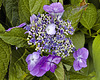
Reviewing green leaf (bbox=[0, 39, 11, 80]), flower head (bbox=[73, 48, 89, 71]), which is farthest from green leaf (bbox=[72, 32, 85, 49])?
green leaf (bbox=[0, 39, 11, 80])

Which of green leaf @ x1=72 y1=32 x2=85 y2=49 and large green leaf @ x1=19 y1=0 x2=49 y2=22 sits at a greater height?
large green leaf @ x1=19 y1=0 x2=49 y2=22

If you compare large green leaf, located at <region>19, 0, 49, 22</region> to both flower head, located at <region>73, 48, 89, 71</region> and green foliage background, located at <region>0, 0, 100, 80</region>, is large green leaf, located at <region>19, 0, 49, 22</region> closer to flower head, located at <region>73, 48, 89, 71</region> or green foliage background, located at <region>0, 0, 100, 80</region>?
green foliage background, located at <region>0, 0, 100, 80</region>

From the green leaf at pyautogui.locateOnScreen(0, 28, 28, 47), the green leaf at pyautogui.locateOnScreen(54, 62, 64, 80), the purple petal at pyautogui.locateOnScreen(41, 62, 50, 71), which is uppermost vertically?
the green leaf at pyautogui.locateOnScreen(0, 28, 28, 47)

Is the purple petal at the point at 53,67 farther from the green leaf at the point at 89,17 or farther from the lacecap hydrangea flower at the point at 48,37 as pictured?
the green leaf at the point at 89,17

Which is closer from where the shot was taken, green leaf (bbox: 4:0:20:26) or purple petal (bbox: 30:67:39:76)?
purple petal (bbox: 30:67:39:76)

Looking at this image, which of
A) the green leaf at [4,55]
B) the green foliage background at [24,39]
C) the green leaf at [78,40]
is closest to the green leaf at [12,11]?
the green foliage background at [24,39]

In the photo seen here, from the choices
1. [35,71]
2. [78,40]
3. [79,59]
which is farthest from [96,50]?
[35,71]

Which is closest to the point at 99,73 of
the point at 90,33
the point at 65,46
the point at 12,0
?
the point at 90,33
